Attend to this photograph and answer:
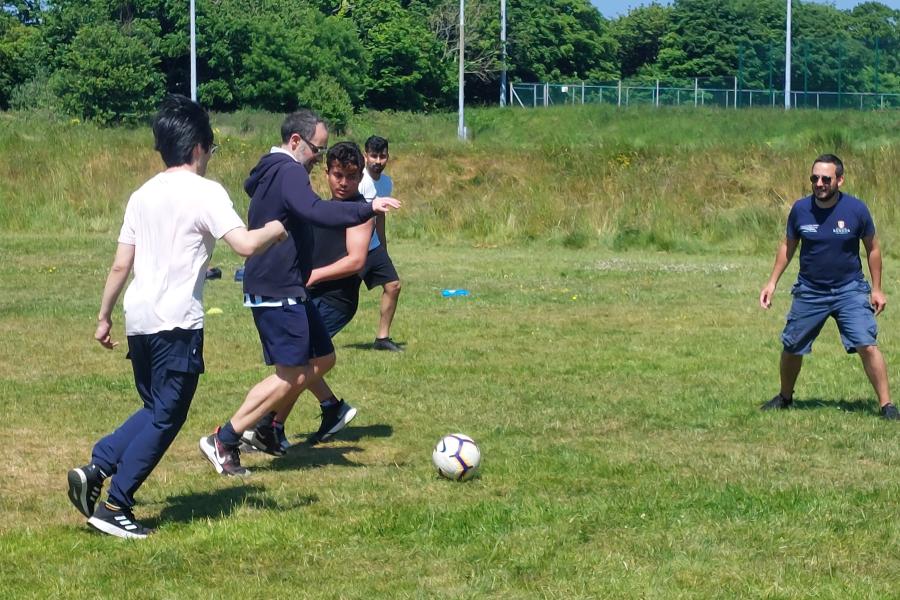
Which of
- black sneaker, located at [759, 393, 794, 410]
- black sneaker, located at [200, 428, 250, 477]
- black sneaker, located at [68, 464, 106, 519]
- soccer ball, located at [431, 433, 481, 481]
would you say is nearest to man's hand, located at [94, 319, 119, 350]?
black sneaker, located at [68, 464, 106, 519]

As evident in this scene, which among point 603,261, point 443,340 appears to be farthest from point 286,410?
point 603,261

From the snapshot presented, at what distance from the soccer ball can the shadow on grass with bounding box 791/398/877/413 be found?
3.17 meters

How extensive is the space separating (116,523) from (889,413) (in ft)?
17.5

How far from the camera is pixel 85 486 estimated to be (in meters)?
5.90

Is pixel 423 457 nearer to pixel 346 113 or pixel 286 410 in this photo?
pixel 286 410

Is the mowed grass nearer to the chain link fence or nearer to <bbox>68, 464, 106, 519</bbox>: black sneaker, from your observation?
<bbox>68, 464, 106, 519</bbox>: black sneaker

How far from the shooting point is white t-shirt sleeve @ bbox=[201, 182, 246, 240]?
18.8 feet

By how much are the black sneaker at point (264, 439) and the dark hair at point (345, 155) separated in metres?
1.77

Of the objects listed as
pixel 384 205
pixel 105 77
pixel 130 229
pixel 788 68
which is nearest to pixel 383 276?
pixel 384 205

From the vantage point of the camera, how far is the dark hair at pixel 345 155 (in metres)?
8.22

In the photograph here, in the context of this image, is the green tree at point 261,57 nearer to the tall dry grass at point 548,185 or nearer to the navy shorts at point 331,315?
the tall dry grass at point 548,185

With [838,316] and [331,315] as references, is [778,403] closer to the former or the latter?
[838,316]

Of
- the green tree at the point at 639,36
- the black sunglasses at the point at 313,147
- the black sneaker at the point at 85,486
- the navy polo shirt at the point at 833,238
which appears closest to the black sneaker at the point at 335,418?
the black sunglasses at the point at 313,147

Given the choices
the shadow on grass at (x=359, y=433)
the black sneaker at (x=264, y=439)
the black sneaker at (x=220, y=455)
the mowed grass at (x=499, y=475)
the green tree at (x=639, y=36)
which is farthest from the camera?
the green tree at (x=639, y=36)
